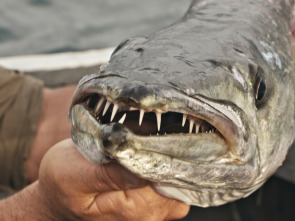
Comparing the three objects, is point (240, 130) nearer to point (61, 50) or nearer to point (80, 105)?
point (80, 105)

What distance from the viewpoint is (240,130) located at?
165 cm

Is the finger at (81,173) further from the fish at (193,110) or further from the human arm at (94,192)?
the fish at (193,110)

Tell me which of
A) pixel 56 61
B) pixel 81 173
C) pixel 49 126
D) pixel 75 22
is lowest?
pixel 75 22

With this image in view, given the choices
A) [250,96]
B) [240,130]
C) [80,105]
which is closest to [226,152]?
[240,130]

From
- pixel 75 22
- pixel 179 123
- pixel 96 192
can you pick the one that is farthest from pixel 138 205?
pixel 75 22

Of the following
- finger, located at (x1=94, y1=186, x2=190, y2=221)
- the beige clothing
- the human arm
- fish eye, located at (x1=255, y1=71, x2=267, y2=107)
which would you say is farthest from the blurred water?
fish eye, located at (x1=255, y1=71, x2=267, y2=107)

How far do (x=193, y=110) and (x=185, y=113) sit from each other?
25 mm

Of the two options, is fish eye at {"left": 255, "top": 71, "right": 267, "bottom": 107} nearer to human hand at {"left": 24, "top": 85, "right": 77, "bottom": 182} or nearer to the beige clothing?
human hand at {"left": 24, "top": 85, "right": 77, "bottom": 182}

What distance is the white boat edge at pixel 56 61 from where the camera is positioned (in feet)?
15.1

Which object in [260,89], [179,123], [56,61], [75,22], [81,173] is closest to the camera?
[179,123]

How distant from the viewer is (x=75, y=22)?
7.50 m

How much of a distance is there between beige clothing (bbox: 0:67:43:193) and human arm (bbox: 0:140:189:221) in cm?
121

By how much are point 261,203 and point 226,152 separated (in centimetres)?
203

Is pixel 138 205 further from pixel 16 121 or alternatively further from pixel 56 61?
pixel 56 61
